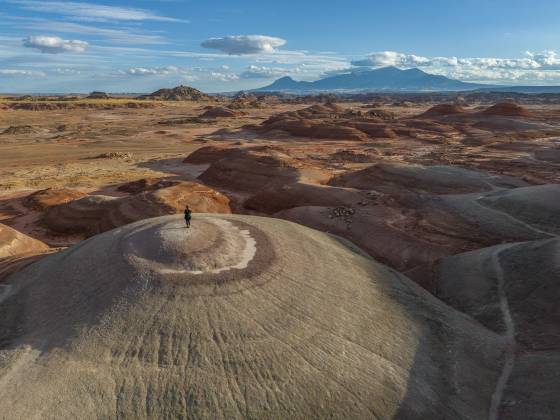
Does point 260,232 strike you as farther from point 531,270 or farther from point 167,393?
point 531,270

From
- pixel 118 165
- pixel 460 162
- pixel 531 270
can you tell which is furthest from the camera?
pixel 118 165

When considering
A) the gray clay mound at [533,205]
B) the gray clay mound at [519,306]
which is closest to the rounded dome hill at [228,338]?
the gray clay mound at [519,306]

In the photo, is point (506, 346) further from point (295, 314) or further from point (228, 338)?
point (228, 338)

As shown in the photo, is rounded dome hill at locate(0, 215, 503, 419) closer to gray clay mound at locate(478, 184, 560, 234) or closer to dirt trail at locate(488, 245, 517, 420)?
dirt trail at locate(488, 245, 517, 420)

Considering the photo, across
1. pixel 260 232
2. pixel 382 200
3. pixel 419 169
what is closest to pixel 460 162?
pixel 419 169

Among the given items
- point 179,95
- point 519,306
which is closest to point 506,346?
point 519,306

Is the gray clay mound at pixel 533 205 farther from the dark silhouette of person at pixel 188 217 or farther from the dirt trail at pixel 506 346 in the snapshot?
the dark silhouette of person at pixel 188 217
